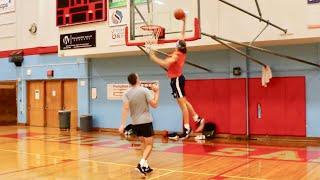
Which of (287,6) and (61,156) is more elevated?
(287,6)

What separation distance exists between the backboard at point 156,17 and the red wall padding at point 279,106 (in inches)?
143

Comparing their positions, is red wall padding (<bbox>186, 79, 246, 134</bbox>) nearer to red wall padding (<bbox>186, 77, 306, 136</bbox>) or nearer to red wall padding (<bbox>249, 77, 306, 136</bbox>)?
red wall padding (<bbox>186, 77, 306, 136</bbox>)

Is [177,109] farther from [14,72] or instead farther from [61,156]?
[14,72]

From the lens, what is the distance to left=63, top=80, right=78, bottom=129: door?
17.5 metres

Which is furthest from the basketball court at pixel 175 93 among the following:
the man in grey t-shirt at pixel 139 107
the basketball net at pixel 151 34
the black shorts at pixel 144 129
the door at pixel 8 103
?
the door at pixel 8 103

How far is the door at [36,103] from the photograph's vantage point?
733 inches

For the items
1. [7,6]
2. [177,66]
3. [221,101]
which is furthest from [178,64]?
[7,6]

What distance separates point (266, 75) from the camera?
1294 centimetres

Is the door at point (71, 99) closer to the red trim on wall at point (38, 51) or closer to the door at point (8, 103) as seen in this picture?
the red trim on wall at point (38, 51)

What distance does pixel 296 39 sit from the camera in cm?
1153

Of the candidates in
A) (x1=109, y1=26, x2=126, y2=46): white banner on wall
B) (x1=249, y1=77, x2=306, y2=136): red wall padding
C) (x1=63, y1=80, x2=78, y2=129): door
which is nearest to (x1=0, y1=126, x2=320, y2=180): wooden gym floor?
(x1=249, y1=77, x2=306, y2=136): red wall padding

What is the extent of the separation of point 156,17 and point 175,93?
4055 mm

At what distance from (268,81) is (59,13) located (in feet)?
27.7

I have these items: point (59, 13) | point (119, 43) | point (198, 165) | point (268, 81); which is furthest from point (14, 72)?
point (198, 165)
